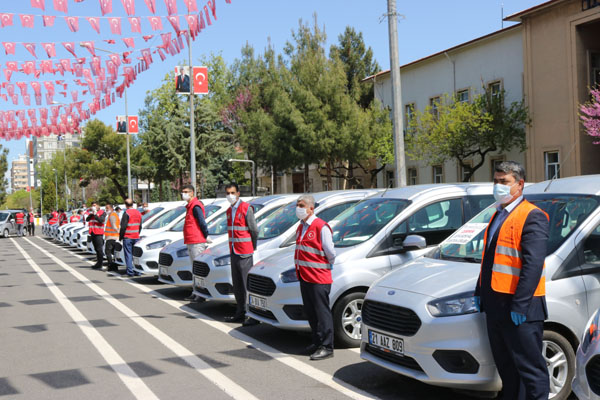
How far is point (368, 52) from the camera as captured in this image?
159ft

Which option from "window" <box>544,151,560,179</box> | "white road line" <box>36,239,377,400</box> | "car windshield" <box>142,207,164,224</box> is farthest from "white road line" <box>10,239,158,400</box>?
"window" <box>544,151,560,179</box>

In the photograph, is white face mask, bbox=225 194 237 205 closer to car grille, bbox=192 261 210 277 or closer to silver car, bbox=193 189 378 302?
silver car, bbox=193 189 378 302

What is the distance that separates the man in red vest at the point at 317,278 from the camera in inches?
253

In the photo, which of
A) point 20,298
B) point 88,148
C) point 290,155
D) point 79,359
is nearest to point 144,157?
Answer: point 88,148

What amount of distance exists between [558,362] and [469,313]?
0.82 metres

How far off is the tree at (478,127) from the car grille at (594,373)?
24.1 metres

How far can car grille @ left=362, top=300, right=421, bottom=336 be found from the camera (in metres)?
4.87

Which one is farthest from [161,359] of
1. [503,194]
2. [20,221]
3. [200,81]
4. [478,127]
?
[20,221]

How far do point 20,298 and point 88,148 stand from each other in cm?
5634

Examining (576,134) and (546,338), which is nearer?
(546,338)

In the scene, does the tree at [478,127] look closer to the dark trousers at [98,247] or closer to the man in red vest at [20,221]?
the dark trousers at [98,247]

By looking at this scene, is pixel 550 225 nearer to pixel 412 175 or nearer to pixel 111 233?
pixel 111 233

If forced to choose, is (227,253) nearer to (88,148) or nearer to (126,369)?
(126,369)

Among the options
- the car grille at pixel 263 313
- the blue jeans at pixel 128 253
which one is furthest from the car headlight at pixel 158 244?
the car grille at pixel 263 313
